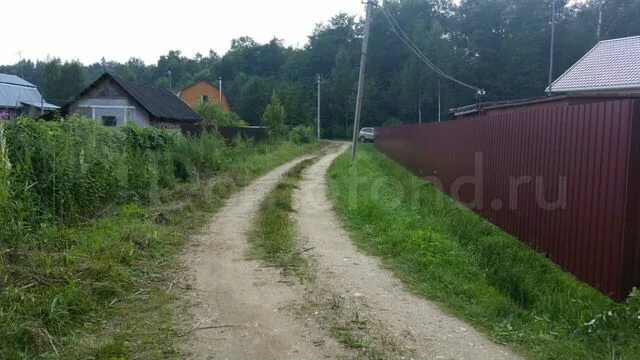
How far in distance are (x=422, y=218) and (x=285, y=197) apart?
3360 millimetres

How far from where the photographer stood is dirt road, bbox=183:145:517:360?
398 centimetres

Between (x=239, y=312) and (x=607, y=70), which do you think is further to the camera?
(x=607, y=70)

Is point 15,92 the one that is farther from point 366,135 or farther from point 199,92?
point 366,135

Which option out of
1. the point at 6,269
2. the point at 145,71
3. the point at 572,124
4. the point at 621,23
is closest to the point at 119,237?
the point at 6,269

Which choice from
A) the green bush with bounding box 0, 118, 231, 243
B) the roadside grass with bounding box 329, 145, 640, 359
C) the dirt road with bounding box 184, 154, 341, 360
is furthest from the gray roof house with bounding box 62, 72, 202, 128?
the dirt road with bounding box 184, 154, 341, 360

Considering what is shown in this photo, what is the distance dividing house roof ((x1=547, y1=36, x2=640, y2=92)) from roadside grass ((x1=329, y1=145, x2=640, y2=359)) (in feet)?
42.0

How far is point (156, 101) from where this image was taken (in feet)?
98.6

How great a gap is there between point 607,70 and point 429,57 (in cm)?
3918

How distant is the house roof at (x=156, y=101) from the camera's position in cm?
2727

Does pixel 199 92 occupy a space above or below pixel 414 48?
below

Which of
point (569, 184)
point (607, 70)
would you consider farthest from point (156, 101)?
point (569, 184)

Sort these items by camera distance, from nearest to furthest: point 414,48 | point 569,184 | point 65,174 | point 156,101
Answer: point 569,184 → point 65,174 → point 156,101 → point 414,48

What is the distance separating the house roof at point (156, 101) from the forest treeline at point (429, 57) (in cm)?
2848

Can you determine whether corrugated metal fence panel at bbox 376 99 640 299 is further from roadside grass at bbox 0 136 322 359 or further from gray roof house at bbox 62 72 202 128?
gray roof house at bbox 62 72 202 128
